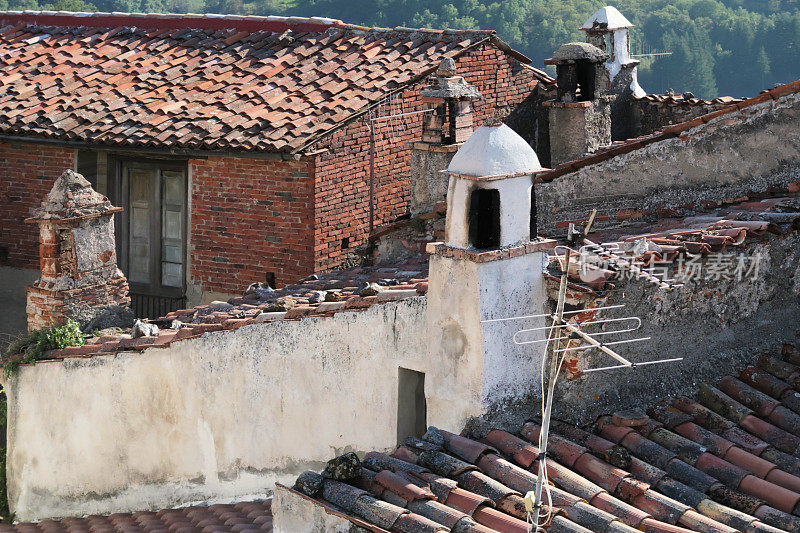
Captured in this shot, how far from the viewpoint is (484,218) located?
8.50 metres

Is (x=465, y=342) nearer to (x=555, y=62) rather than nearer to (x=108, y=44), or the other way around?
(x=555, y=62)

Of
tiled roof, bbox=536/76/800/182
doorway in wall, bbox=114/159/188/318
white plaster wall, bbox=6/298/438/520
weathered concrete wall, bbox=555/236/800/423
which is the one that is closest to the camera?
weathered concrete wall, bbox=555/236/800/423

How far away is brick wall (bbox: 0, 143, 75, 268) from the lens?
53.7ft

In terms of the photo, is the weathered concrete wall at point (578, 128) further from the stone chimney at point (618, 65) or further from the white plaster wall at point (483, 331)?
the white plaster wall at point (483, 331)

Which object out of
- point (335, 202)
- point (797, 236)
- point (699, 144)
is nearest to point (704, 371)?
point (797, 236)

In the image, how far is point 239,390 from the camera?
10688mm

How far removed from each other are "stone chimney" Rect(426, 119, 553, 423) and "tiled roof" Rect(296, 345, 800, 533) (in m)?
0.38

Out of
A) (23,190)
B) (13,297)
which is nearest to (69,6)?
(23,190)

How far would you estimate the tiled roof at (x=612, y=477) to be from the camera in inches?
296

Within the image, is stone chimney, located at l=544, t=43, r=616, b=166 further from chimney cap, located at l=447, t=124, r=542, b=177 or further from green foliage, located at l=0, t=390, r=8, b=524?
chimney cap, located at l=447, t=124, r=542, b=177

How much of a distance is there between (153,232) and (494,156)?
8.55m

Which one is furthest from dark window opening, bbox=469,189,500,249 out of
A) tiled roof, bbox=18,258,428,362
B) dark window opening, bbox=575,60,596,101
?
dark window opening, bbox=575,60,596,101

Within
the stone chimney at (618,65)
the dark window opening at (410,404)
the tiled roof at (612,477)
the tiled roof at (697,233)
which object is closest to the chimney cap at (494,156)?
the tiled roof at (697,233)

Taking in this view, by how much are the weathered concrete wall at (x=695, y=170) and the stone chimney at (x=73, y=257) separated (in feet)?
14.6
